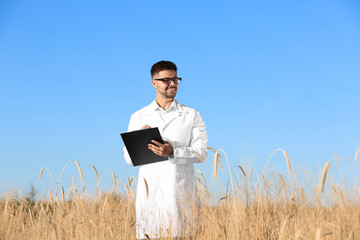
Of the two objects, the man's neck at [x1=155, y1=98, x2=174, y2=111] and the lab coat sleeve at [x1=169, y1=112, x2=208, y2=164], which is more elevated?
the man's neck at [x1=155, y1=98, x2=174, y2=111]

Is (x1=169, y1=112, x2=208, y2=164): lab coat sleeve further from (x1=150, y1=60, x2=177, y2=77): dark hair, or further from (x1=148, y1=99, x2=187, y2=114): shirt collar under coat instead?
(x1=150, y1=60, x2=177, y2=77): dark hair

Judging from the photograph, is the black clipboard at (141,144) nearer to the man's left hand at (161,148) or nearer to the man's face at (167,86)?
the man's left hand at (161,148)

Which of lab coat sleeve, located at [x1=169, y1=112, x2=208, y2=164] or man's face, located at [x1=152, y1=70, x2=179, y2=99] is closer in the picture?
lab coat sleeve, located at [x1=169, y1=112, x2=208, y2=164]

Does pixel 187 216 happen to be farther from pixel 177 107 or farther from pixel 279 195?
pixel 279 195

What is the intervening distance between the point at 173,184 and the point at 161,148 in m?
0.40

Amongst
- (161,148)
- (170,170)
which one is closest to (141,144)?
(161,148)

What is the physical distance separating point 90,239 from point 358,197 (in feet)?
10.5

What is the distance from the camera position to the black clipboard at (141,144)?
2.87 m

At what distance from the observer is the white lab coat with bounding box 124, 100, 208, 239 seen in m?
3.05

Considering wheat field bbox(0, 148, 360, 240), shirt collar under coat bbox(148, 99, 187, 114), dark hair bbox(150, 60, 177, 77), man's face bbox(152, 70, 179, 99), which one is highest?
dark hair bbox(150, 60, 177, 77)

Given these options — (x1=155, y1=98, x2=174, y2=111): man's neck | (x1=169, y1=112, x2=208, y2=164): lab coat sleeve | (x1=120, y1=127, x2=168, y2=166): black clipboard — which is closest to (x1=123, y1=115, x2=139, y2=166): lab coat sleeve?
(x1=120, y1=127, x2=168, y2=166): black clipboard

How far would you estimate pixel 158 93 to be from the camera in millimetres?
3398

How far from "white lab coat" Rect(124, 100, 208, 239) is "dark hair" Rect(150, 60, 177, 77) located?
0.48 m

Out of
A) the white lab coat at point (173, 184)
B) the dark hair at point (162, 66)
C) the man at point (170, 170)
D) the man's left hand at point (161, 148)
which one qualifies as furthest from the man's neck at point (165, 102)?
the man's left hand at point (161, 148)
